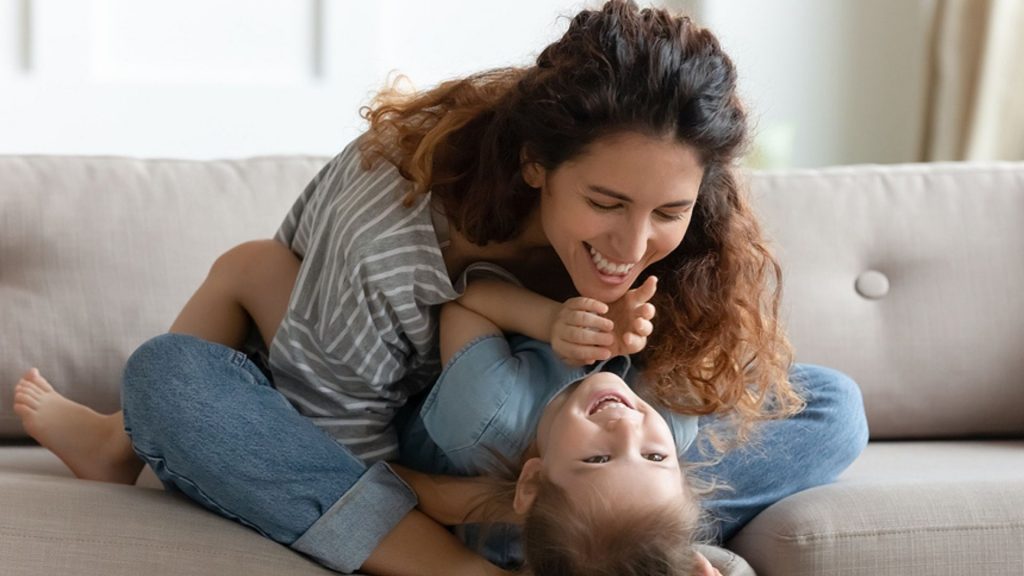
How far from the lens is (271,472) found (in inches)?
58.7

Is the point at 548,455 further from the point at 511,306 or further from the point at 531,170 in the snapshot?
the point at 531,170

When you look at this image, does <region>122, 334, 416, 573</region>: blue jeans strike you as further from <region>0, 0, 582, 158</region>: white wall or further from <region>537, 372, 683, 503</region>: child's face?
<region>0, 0, 582, 158</region>: white wall

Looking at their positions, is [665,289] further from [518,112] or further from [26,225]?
[26,225]

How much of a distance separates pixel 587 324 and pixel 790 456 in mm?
348


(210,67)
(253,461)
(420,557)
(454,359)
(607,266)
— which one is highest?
(210,67)

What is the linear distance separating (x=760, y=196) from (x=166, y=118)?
3.88ft

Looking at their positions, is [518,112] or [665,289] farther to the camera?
[665,289]

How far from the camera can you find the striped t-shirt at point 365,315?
5.24ft

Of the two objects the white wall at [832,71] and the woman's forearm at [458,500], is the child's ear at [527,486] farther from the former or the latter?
the white wall at [832,71]

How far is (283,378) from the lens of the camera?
1.69 meters

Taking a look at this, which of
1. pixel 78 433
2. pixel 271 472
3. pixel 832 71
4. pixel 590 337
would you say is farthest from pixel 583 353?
pixel 832 71

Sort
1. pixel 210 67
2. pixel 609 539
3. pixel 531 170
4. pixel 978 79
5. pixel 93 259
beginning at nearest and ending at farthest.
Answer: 1. pixel 609 539
2. pixel 531 170
3. pixel 93 259
4. pixel 210 67
5. pixel 978 79

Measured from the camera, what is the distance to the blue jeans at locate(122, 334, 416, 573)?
149 centimetres

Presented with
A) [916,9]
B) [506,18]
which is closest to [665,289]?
[506,18]
